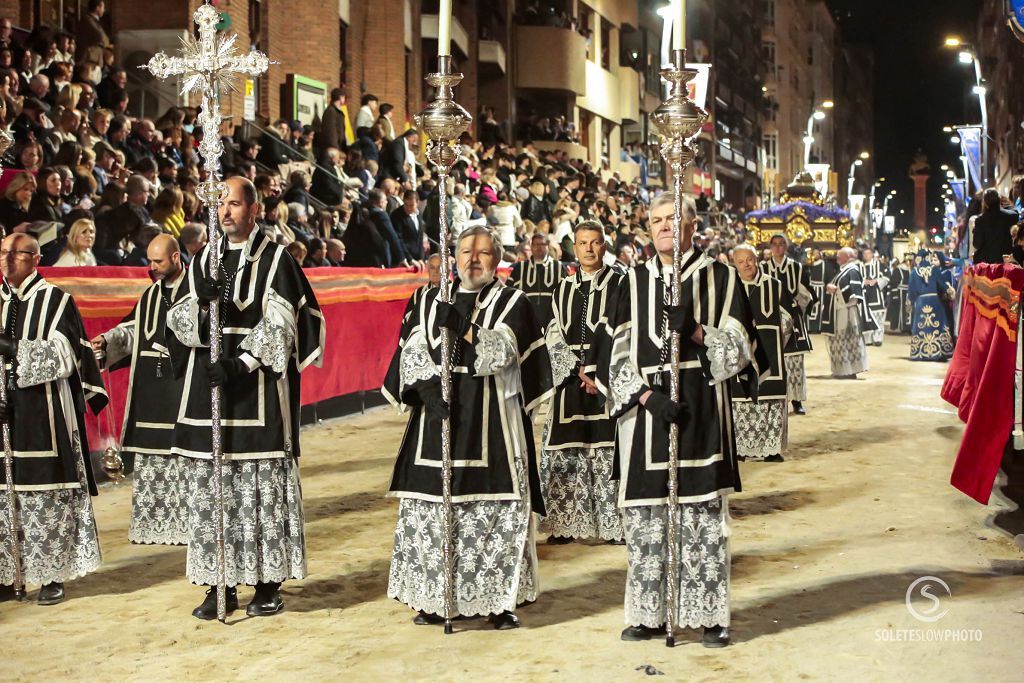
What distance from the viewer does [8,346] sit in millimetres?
7176

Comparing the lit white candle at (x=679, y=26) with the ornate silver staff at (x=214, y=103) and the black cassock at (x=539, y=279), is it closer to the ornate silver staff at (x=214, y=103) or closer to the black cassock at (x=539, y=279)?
the ornate silver staff at (x=214, y=103)

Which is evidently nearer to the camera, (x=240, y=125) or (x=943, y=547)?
(x=943, y=547)

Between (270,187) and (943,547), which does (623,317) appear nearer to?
(943,547)

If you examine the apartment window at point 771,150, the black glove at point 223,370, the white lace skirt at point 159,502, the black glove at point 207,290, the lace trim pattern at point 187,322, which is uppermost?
the apartment window at point 771,150

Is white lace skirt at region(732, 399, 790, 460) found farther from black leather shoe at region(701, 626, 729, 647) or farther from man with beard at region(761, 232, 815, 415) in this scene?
black leather shoe at region(701, 626, 729, 647)

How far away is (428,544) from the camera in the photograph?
675 centimetres

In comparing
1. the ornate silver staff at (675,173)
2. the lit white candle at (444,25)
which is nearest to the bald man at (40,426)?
the lit white candle at (444,25)

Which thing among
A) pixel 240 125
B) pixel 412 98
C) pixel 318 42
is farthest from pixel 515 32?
pixel 240 125

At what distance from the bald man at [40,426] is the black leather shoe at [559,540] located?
2977 mm

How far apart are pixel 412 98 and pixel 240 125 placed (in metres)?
10.9

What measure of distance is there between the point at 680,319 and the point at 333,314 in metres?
9.00

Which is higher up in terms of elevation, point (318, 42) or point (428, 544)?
point (318, 42)

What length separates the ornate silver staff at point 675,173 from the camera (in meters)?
6.39

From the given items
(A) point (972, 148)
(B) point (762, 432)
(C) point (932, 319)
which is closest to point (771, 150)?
(A) point (972, 148)
